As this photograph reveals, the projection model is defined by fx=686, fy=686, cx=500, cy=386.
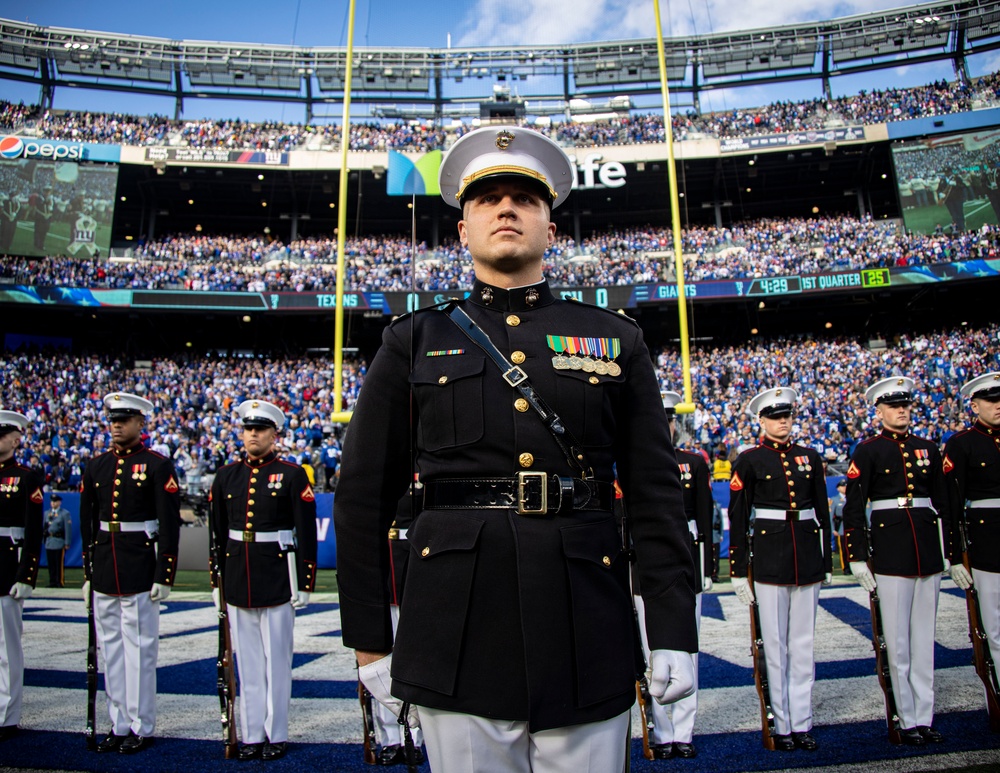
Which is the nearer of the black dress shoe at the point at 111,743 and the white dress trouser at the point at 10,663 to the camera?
the black dress shoe at the point at 111,743

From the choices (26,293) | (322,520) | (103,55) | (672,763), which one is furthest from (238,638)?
(103,55)

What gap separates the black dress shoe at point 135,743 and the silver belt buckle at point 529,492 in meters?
4.49

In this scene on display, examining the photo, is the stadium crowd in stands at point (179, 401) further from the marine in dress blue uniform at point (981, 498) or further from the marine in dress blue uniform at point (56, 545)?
the marine in dress blue uniform at point (981, 498)

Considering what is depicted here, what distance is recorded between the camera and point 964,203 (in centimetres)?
2772

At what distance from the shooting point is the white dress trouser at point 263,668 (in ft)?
15.8

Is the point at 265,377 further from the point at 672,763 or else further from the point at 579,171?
the point at 672,763

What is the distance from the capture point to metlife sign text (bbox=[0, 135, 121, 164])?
28.7 metres

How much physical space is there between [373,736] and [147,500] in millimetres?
2647

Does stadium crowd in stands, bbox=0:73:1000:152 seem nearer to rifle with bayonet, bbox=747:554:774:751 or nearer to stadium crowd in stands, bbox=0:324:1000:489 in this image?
stadium crowd in stands, bbox=0:324:1000:489

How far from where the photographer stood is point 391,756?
4598mm

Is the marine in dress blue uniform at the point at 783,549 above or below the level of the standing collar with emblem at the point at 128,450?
below

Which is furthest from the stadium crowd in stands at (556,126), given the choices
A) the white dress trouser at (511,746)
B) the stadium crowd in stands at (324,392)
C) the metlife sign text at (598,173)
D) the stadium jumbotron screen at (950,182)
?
the white dress trouser at (511,746)

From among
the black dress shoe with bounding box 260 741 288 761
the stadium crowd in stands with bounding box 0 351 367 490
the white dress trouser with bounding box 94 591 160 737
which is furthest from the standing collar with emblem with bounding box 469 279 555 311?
the stadium crowd in stands with bounding box 0 351 367 490

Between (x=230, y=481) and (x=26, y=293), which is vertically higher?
(x=26, y=293)
